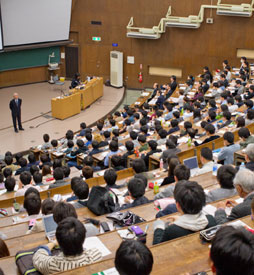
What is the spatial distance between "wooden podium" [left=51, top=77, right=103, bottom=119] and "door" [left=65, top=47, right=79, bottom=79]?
10.2 ft

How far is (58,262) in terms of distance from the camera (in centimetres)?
309

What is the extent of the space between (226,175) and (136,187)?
3.41 ft

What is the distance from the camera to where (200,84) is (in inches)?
521

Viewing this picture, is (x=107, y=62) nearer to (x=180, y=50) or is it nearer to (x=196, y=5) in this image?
(x=180, y=50)

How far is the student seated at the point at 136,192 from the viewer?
15.6ft

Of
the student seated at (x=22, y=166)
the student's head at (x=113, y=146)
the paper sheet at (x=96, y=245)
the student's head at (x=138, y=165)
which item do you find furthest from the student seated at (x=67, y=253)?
the student seated at (x=22, y=166)

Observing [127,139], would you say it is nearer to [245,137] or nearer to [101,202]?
[245,137]

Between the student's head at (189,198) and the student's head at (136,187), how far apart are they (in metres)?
1.18

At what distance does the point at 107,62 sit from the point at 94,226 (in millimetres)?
14553

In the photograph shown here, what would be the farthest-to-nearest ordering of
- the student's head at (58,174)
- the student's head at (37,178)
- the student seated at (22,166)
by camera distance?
the student seated at (22,166)
the student's head at (37,178)
the student's head at (58,174)

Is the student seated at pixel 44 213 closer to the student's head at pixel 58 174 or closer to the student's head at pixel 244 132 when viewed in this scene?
the student's head at pixel 58 174

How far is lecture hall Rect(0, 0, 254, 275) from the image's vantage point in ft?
11.0

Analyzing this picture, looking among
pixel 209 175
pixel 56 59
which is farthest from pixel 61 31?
pixel 209 175

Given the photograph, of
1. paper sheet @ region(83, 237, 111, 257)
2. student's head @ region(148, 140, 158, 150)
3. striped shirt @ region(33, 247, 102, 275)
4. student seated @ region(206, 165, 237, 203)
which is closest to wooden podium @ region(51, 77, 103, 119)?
student's head @ region(148, 140, 158, 150)
